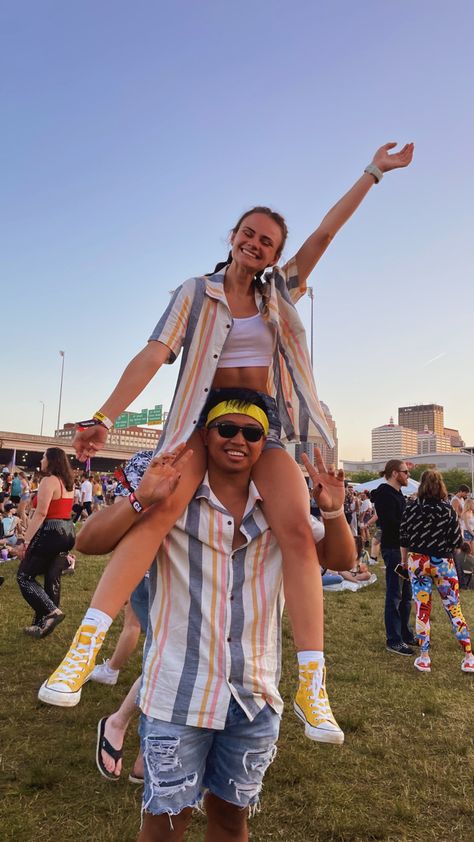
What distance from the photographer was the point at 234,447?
2406 mm

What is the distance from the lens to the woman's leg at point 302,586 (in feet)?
7.41

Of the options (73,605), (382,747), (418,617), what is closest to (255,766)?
(382,747)

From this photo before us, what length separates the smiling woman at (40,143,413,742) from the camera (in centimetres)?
227

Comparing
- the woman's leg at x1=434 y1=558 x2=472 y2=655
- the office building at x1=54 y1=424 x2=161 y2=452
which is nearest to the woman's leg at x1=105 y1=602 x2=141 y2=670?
the woman's leg at x1=434 y1=558 x2=472 y2=655

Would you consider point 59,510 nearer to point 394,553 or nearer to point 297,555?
point 394,553

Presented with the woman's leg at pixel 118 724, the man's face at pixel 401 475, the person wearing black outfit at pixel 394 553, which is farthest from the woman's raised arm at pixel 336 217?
the man's face at pixel 401 475

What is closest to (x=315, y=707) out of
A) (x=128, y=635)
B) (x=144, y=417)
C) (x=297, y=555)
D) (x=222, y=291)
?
(x=297, y=555)

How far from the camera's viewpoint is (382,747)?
188 inches

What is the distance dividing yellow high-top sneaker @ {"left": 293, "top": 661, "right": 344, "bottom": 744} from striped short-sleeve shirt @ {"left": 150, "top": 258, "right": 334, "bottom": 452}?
1.09 meters

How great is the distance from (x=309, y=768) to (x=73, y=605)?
620 centimetres

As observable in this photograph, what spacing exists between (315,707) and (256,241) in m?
2.15

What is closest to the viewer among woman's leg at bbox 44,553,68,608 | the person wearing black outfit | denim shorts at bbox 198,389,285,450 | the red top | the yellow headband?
the yellow headband

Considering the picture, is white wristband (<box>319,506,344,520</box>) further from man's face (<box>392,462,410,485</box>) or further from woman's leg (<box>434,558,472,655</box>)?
man's face (<box>392,462,410,485</box>)

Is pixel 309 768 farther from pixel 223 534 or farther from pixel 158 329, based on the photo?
pixel 158 329
